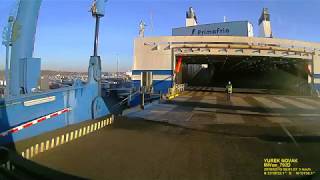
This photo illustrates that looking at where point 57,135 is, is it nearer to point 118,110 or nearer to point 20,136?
point 20,136

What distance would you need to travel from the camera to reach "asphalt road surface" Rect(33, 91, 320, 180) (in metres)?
8.33

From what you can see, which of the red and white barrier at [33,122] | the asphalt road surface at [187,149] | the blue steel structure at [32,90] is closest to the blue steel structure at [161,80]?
the asphalt road surface at [187,149]

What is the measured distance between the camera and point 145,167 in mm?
8727

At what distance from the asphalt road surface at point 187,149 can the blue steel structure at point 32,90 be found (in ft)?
4.58

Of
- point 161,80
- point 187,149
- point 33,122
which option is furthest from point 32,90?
point 161,80

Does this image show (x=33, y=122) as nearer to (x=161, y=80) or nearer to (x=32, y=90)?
(x=32, y=90)

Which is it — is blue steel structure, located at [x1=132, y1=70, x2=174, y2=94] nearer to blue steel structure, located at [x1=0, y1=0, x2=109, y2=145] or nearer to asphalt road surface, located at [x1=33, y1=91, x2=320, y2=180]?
asphalt road surface, located at [x1=33, y1=91, x2=320, y2=180]

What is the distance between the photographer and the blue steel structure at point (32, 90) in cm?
1217

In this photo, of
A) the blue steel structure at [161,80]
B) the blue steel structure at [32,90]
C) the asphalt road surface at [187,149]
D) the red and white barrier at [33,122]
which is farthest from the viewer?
the blue steel structure at [161,80]

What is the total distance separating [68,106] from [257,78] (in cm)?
6085

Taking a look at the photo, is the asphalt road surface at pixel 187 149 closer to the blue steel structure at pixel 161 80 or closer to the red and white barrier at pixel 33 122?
the red and white barrier at pixel 33 122

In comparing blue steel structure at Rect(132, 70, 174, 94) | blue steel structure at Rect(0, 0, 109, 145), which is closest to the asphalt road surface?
blue steel structure at Rect(0, 0, 109, 145)

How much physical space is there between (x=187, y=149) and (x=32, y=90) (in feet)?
22.5

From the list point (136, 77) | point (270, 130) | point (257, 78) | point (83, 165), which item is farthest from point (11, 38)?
point (257, 78)
